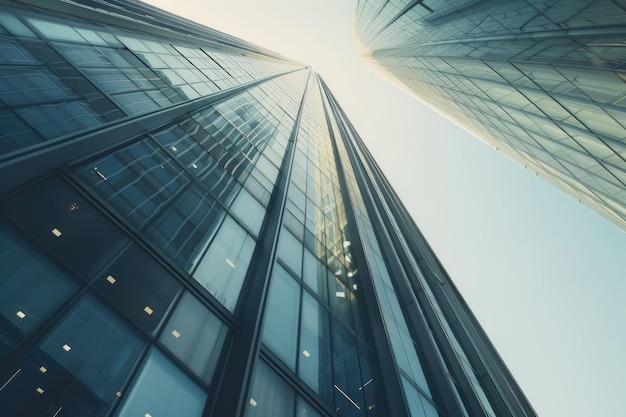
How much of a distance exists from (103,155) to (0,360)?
559 centimetres

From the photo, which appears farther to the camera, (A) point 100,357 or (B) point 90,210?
(B) point 90,210

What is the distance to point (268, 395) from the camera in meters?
7.31

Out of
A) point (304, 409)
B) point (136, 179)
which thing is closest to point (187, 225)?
point (136, 179)

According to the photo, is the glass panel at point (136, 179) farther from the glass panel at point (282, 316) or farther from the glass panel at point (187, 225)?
the glass panel at point (282, 316)

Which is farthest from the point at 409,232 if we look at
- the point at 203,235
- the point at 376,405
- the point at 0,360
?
the point at 0,360

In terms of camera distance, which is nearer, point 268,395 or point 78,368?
point 78,368

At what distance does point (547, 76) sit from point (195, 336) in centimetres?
2066

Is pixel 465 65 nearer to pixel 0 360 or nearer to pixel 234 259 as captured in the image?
pixel 234 259

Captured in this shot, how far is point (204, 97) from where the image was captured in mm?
18219

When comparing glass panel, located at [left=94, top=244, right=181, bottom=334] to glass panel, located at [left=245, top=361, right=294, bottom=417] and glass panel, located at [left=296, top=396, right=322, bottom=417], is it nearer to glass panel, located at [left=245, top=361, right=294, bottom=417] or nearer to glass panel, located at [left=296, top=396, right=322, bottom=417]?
glass panel, located at [left=245, top=361, right=294, bottom=417]

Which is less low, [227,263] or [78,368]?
[78,368]

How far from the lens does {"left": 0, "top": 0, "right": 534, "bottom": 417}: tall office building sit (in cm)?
546

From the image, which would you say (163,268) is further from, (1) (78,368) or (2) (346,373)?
(2) (346,373)

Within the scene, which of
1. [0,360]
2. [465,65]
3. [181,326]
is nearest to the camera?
[0,360]
